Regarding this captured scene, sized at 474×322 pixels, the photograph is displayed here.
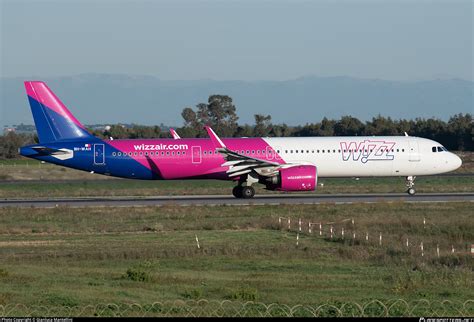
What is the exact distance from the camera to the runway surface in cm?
4391

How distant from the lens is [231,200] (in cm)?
4572

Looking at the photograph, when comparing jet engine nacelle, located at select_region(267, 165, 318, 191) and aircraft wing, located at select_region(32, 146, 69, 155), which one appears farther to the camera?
aircraft wing, located at select_region(32, 146, 69, 155)

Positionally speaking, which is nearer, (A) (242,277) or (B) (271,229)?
(A) (242,277)

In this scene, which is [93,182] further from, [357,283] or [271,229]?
[357,283]

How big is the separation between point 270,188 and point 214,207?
15.9 feet

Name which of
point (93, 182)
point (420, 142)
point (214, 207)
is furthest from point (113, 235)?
point (93, 182)

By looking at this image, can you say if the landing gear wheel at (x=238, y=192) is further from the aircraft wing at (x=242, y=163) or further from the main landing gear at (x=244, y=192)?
the aircraft wing at (x=242, y=163)

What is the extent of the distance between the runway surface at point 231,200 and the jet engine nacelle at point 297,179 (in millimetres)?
745

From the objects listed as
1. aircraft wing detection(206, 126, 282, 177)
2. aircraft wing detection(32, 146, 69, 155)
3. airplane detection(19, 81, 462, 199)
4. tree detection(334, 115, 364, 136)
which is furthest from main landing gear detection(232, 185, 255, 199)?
tree detection(334, 115, 364, 136)

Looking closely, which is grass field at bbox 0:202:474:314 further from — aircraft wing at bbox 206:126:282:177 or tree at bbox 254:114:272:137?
tree at bbox 254:114:272:137

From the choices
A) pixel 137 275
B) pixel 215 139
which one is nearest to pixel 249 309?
pixel 137 275

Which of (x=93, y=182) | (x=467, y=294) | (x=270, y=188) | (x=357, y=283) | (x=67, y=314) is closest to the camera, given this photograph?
(x=67, y=314)

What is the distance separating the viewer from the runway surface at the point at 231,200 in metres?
43.9

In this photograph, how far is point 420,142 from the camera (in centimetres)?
4744
